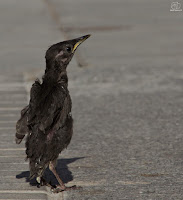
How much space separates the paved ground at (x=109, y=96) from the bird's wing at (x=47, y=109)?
688mm

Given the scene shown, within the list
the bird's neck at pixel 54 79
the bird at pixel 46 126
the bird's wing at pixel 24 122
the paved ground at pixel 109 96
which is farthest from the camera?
the paved ground at pixel 109 96

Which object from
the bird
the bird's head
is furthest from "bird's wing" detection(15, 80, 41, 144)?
the bird's head

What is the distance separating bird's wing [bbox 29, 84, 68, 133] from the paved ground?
2.26 ft

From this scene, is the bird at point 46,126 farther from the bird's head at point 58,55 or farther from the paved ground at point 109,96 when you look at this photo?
the paved ground at point 109,96

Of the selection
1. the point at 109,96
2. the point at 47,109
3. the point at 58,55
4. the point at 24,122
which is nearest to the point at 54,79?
the point at 58,55

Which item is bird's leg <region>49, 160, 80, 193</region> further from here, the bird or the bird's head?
the bird's head

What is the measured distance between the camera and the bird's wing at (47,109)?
6129mm

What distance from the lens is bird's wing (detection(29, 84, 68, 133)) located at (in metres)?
6.13

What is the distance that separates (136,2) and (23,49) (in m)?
7.60

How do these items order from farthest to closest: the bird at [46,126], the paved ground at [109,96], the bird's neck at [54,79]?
1. the paved ground at [109,96]
2. the bird's neck at [54,79]
3. the bird at [46,126]

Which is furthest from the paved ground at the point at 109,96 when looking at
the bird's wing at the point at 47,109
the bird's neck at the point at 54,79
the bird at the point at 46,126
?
the bird's neck at the point at 54,79

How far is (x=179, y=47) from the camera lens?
13383mm

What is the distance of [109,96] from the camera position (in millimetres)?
10125

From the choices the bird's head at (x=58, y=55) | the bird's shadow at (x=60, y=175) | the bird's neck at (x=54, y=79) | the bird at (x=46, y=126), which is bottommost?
the bird's shadow at (x=60, y=175)
